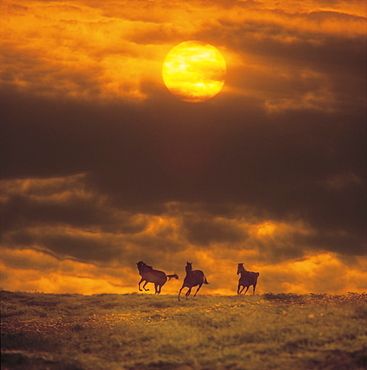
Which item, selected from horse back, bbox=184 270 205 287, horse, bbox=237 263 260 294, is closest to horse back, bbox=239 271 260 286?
horse, bbox=237 263 260 294

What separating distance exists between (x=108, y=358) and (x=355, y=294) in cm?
2149

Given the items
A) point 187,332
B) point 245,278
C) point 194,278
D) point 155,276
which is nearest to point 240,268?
point 245,278

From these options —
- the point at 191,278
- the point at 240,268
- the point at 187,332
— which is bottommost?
the point at 187,332

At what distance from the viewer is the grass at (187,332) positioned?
34.5 meters

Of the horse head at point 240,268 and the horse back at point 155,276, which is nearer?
the horse head at point 240,268

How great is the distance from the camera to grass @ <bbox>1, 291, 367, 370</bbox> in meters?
34.5

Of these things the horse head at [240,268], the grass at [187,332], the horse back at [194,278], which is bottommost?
the grass at [187,332]

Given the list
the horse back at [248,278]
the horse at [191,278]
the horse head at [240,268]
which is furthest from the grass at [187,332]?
the horse head at [240,268]

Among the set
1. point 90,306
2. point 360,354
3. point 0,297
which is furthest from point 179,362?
point 0,297

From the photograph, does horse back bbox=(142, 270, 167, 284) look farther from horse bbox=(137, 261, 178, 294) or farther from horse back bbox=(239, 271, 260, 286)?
horse back bbox=(239, 271, 260, 286)

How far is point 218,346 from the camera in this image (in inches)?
1459

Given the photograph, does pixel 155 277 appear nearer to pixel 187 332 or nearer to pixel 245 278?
pixel 245 278

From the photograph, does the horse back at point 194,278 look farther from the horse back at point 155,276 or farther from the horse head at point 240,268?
the horse back at point 155,276

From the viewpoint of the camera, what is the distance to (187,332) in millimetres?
39844
